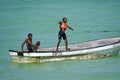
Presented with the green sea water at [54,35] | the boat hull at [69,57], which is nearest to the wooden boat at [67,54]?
the boat hull at [69,57]

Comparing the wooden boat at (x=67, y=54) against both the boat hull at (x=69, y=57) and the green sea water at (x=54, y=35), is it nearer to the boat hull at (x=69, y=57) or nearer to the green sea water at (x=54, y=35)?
the boat hull at (x=69, y=57)

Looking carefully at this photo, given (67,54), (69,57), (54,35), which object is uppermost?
(54,35)

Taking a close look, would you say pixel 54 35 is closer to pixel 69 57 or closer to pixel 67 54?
pixel 69 57

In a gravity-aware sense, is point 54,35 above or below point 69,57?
above

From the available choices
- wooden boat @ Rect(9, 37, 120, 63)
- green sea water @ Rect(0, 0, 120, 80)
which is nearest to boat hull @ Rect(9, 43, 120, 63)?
wooden boat @ Rect(9, 37, 120, 63)

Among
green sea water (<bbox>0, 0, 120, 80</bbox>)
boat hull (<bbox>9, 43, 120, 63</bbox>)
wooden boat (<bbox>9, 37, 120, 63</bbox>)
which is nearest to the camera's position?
green sea water (<bbox>0, 0, 120, 80</bbox>)

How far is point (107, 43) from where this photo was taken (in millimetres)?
20172

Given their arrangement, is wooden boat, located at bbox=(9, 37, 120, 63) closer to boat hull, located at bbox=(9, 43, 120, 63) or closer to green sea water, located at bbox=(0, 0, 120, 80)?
boat hull, located at bbox=(9, 43, 120, 63)

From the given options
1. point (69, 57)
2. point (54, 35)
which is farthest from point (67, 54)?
point (54, 35)

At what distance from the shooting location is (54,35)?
27109mm

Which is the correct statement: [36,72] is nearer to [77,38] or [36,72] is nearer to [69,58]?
[69,58]

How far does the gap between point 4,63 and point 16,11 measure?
77.3 feet

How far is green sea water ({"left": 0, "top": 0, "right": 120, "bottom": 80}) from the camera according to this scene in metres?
17.5

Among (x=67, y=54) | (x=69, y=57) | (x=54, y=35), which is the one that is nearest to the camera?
(x=67, y=54)
